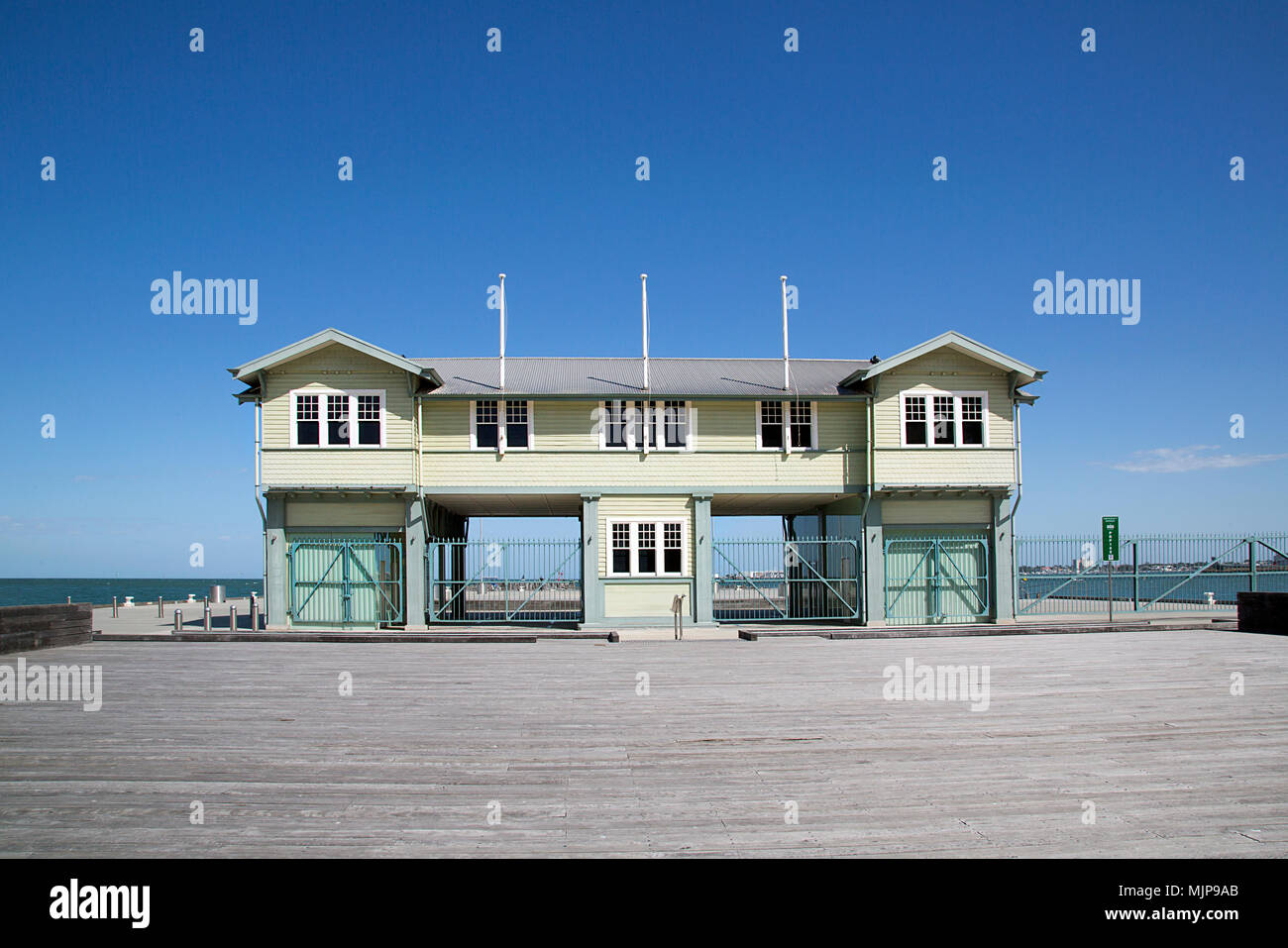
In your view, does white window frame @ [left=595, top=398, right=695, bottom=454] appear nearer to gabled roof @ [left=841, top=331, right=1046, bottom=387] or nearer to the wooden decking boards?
gabled roof @ [left=841, top=331, right=1046, bottom=387]

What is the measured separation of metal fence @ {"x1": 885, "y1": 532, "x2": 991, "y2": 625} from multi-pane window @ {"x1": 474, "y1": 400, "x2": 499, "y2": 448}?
1273cm

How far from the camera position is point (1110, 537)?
25.0 meters

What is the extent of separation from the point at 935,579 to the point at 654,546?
893 cm

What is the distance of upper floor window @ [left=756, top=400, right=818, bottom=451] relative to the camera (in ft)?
86.3

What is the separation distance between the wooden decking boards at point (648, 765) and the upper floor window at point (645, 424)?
40.2 ft

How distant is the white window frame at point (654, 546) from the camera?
2566 cm

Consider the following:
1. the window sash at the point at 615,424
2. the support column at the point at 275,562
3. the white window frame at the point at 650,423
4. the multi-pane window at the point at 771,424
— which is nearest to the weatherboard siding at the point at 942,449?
the multi-pane window at the point at 771,424

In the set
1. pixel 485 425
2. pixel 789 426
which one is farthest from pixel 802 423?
pixel 485 425

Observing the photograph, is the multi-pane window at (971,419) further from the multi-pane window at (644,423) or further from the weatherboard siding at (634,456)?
the multi-pane window at (644,423)

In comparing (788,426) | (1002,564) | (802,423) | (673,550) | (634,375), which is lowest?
(1002,564)

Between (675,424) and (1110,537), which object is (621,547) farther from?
(1110,537)

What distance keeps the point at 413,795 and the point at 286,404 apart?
20.3 m

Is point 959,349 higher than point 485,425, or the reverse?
point 959,349
